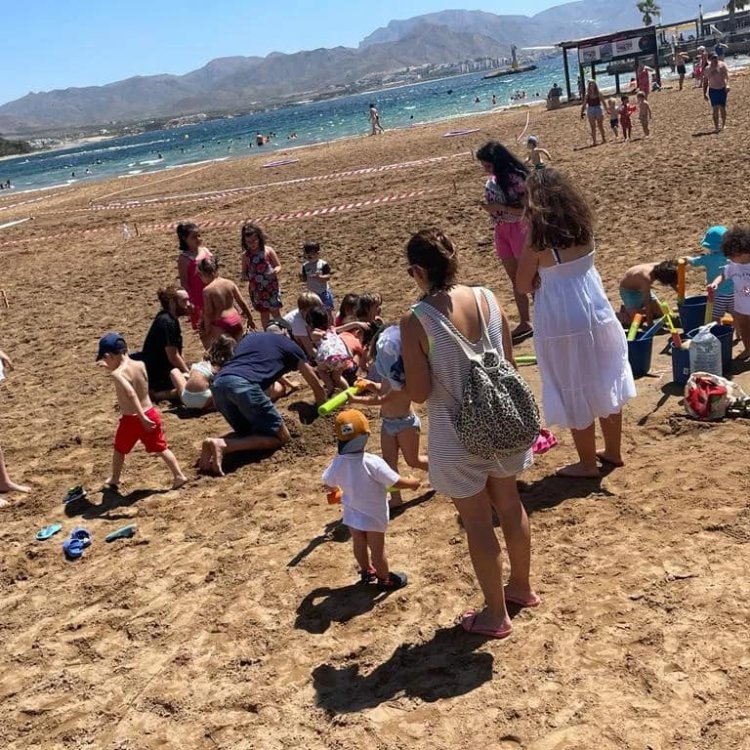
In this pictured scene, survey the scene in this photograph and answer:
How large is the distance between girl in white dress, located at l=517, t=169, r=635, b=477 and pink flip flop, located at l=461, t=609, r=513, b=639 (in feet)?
4.77

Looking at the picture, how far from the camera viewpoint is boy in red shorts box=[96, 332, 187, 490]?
5.86 meters

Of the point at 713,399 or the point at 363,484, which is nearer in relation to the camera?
the point at 363,484

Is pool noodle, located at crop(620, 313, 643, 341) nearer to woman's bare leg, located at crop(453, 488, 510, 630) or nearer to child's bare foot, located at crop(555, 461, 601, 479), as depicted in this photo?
child's bare foot, located at crop(555, 461, 601, 479)

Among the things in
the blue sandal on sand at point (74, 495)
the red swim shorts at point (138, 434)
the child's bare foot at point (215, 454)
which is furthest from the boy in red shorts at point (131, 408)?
the blue sandal on sand at point (74, 495)

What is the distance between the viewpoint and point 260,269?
870 cm

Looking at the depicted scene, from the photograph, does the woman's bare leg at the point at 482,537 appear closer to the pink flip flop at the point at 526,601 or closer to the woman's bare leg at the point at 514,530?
the woman's bare leg at the point at 514,530

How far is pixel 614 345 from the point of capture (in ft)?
15.5

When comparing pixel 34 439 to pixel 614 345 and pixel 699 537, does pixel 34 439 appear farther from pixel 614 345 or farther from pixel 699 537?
pixel 699 537

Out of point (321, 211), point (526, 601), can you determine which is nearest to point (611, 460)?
point (526, 601)

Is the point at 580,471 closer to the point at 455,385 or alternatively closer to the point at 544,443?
the point at 544,443

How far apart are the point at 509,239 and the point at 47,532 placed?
475 cm

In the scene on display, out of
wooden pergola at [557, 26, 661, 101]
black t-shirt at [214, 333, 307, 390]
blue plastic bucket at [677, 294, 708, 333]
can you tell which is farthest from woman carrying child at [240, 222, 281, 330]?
wooden pergola at [557, 26, 661, 101]

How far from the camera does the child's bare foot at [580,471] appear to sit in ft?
16.8

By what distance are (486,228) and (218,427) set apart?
6950mm
